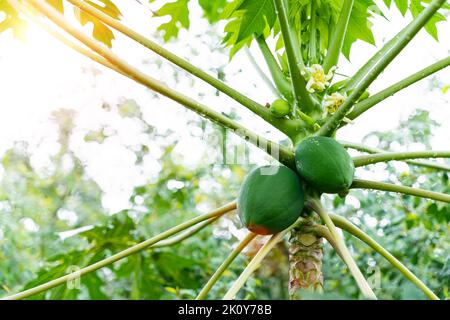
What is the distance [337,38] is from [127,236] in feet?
5.09

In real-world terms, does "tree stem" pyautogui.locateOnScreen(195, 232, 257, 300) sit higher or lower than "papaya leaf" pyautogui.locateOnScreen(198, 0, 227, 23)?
lower

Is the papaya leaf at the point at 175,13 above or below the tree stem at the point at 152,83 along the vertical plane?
above

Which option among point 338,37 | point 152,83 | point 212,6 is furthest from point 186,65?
point 212,6

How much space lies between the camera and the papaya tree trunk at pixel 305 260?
1.68m

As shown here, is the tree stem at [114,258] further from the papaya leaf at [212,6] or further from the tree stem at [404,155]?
the papaya leaf at [212,6]

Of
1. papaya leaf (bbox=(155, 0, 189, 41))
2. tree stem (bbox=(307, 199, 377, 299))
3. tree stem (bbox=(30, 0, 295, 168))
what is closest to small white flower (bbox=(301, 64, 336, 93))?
tree stem (bbox=(30, 0, 295, 168))

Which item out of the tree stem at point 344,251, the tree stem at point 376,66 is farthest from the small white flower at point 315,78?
the tree stem at point 344,251

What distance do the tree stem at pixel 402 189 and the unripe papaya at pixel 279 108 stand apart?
0.29m

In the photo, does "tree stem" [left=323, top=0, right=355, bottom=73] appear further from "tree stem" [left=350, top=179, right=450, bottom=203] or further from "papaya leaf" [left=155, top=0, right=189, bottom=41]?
"papaya leaf" [left=155, top=0, right=189, bottom=41]

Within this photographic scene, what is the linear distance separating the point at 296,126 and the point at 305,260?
0.41 meters

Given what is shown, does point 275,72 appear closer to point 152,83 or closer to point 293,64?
point 293,64

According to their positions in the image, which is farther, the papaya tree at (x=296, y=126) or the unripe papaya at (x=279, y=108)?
the unripe papaya at (x=279, y=108)

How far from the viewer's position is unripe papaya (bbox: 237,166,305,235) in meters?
1.60

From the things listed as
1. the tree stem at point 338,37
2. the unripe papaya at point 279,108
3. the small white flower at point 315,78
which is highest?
the tree stem at point 338,37
